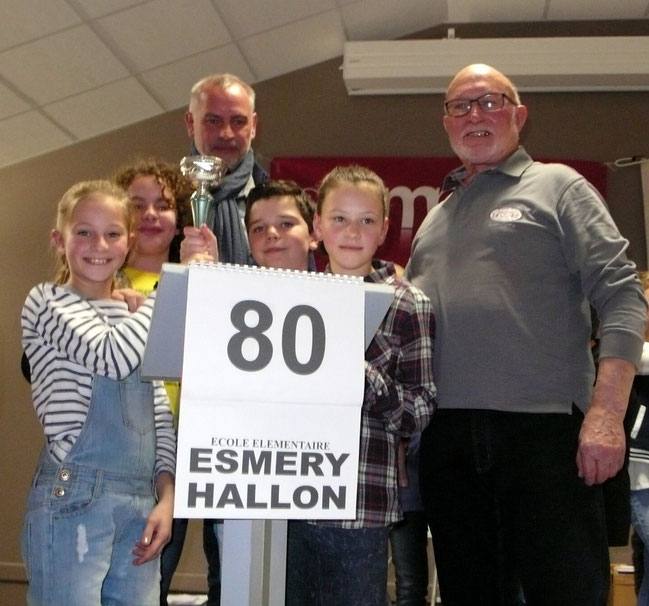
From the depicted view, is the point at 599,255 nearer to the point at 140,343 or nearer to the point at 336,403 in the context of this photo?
the point at 336,403

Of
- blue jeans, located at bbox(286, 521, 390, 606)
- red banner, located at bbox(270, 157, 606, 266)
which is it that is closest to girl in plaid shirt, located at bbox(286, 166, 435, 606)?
blue jeans, located at bbox(286, 521, 390, 606)

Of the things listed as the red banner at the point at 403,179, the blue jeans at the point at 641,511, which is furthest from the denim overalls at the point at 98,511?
the red banner at the point at 403,179

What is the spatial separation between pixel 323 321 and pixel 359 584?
0.56 m

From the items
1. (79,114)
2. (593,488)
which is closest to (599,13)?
(79,114)

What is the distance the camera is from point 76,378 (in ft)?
4.68

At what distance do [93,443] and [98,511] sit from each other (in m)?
0.12

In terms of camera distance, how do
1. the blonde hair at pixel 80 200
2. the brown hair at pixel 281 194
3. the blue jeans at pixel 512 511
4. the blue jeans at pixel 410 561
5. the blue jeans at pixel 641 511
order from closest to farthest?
1. the blue jeans at pixel 512 511
2. the blonde hair at pixel 80 200
3. the brown hair at pixel 281 194
4. the blue jeans at pixel 641 511
5. the blue jeans at pixel 410 561

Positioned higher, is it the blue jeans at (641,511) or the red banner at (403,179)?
the red banner at (403,179)

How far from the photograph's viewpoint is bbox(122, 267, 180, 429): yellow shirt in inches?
68.6

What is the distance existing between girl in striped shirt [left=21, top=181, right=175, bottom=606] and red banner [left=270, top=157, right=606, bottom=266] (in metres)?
2.67

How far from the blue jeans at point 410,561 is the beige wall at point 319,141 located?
2.39 m

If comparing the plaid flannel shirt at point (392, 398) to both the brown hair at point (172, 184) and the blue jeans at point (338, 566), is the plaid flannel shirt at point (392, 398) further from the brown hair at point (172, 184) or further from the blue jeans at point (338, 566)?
the brown hair at point (172, 184)

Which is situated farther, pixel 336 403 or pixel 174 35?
pixel 174 35

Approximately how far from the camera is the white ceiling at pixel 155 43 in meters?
3.31
